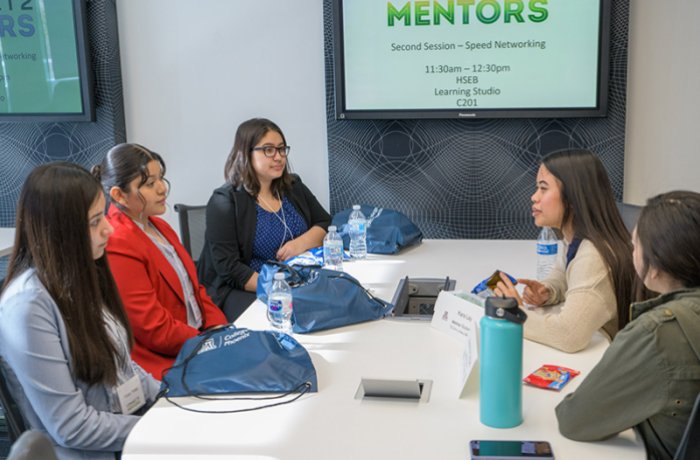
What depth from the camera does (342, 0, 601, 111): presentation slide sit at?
360cm

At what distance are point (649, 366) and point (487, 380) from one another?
316 mm

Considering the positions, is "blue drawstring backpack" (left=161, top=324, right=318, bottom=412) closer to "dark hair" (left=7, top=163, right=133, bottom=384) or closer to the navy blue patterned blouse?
"dark hair" (left=7, top=163, right=133, bottom=384)

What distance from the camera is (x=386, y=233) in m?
3.23

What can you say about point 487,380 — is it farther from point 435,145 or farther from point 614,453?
point 435,145

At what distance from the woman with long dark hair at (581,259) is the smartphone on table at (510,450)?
58cm

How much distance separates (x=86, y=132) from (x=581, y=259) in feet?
10.2

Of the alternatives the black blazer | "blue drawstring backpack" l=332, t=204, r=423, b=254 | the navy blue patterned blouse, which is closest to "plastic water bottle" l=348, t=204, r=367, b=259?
"blue drawstring backpack" l=332, t=204, r=423, b=254

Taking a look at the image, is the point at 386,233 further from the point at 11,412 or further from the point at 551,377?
the point at 11,412

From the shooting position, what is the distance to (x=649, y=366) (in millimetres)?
1341

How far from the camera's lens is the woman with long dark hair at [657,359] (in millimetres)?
1340

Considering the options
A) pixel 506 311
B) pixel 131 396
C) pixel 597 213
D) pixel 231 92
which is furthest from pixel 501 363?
pixel 231 92

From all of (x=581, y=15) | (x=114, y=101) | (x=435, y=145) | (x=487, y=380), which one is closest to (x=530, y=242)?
(x=435, y=145)

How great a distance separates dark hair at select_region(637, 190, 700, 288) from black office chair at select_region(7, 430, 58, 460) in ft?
3.89

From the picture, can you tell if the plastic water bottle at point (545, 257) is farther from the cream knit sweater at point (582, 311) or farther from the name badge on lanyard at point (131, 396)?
the name badge on lanyard at point (131, 396)
